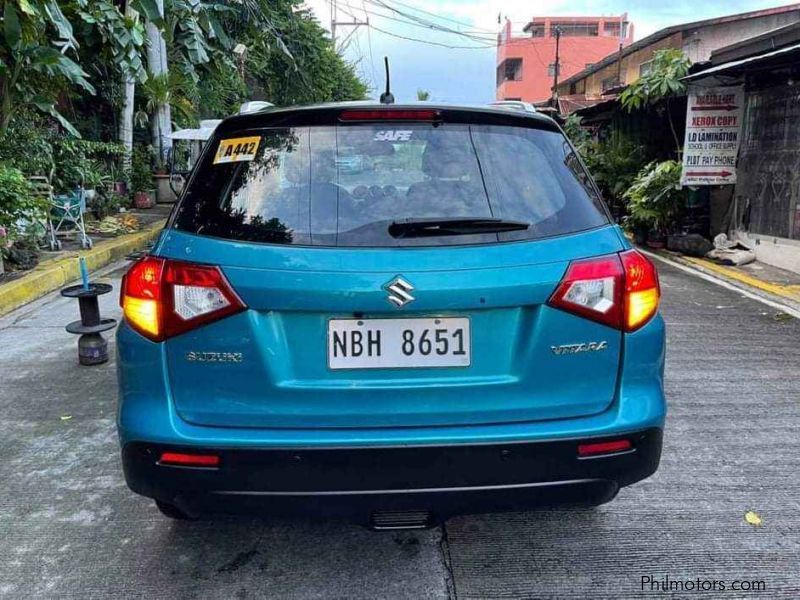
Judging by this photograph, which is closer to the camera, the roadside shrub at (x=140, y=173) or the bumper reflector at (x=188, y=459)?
the bumper reflector at (x=188, y=459)

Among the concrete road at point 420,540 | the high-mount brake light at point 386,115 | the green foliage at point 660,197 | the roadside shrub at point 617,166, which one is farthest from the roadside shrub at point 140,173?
the high-mount brake light at point 386,115

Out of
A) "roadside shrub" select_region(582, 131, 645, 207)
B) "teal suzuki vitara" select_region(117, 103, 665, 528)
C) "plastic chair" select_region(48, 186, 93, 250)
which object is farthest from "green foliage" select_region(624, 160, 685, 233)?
"teal suzuki vitara" select_region(117, 103, 665, 528)

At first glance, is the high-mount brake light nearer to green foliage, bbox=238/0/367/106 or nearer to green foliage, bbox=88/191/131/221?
green foliage, bbox=88/191/131/221

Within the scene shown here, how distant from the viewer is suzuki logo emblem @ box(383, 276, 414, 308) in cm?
191

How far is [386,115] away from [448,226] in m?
0.46

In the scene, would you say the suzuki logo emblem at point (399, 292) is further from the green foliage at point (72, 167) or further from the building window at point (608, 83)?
the building window at point (608, 83)

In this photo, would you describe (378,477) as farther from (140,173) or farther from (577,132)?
(577,132)

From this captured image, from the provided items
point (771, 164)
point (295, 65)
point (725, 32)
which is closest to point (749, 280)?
point (771, 164)

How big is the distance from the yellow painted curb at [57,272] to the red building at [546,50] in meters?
46.0

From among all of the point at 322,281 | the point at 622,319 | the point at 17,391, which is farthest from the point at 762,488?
the point at 17,391

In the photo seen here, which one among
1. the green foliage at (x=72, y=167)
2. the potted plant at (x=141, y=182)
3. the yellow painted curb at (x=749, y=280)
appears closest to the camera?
the yellow painted curb at (x=749, y=280)

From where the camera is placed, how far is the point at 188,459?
1960 millimetres

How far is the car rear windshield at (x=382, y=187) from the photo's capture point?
2.04 meters
